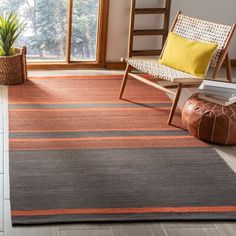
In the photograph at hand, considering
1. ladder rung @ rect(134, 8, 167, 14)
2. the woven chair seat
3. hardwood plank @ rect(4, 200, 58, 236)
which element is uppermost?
ladder rung @ rect(134, 8, 167, 14)

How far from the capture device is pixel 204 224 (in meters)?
2.71

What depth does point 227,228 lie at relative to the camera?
106 inches

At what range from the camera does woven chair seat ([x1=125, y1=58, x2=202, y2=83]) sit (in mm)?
3795

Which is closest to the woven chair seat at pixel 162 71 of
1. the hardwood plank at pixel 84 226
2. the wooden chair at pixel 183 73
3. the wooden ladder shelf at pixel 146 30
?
the wooden chair at pixel 183 73

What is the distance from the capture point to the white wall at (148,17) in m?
4.92

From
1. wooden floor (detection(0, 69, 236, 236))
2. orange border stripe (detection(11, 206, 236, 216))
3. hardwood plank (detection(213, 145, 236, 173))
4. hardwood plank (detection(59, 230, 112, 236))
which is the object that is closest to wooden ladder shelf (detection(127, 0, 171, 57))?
hardwood plank (detection(213, 145, 236, 173))

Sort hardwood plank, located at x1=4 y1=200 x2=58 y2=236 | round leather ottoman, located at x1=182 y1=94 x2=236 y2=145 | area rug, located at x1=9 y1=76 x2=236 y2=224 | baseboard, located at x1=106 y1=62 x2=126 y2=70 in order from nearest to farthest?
1. hardwood plank, located at x1=4 y1=200 x2=58 y2=236
2. area rug, located at x1=9 y1=76 x2=236 y2=224
3. round leather ottoman, located at x1=182 y1=94 x2=236 y2=145
4. baseboard, located at x1=106 y1=62 x2=126 y2=70

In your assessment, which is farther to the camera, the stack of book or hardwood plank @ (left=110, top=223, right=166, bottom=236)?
the stack of book

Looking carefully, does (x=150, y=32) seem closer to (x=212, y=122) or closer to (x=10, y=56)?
(x=10, y=56)

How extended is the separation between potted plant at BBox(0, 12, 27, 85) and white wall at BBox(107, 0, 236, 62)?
0.90 meters

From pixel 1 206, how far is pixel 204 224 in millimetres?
1007

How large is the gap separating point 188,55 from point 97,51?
1233 mm

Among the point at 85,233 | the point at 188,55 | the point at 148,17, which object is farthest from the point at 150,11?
the point at 85,233

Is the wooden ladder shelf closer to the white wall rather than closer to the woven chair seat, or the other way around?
the white wall
